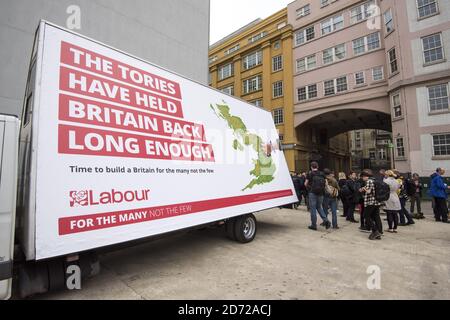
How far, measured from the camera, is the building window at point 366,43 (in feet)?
70.8

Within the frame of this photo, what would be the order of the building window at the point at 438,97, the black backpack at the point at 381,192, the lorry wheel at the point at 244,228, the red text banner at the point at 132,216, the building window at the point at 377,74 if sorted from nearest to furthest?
the red text banner at the point at 132,216, the lorry wheel at the point at 244,228, the black backpack at the point at 381,192, the building window at the point at 438,97, the building window at the point at 377,74

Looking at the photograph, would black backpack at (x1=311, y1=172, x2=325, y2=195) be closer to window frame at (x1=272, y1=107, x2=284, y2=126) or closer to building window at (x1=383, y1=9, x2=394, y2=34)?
building window at (x1=383, y1=9, x2=394, y2=34)

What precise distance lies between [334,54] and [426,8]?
7.47 m

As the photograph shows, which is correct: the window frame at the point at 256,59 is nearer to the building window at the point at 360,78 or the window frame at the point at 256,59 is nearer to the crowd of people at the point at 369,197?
the building window at the point at 360,78

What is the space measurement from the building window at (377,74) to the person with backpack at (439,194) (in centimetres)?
1470

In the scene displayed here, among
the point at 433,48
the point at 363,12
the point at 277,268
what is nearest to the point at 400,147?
the point at 433,48

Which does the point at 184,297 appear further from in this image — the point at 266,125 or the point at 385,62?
the point at 385,62

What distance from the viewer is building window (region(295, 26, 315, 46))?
2584 cm

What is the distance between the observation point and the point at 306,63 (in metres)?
26.0

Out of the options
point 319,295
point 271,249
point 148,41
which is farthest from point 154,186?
point 148,41

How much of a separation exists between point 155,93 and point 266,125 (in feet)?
13.6

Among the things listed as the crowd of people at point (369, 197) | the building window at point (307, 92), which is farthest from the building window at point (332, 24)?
the crowd of people at point (369, 197)

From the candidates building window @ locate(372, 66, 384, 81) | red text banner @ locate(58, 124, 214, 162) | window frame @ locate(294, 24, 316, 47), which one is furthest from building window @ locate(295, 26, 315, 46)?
red text banner @ locate(58, 124, 214, 162)

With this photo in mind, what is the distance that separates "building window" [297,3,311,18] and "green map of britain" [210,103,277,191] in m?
25.2
